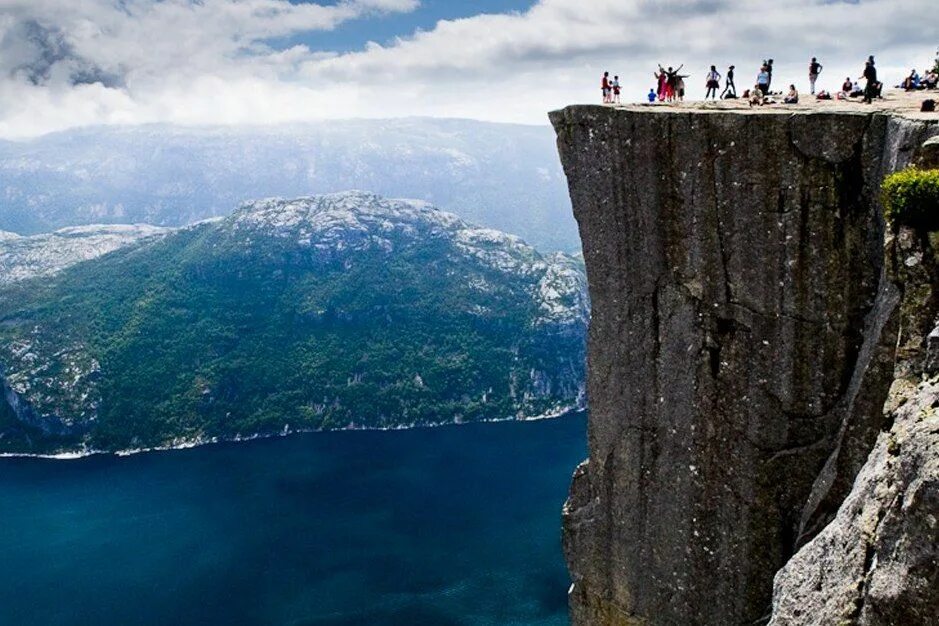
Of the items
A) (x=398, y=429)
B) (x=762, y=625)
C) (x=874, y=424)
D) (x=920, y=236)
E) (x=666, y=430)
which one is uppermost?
(x=920, y=236)

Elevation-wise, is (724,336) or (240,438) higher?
(724,336)

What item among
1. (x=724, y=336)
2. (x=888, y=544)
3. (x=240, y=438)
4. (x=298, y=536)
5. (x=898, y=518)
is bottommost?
(x=240, y=438)

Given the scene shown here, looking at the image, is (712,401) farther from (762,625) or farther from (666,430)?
(762,625)

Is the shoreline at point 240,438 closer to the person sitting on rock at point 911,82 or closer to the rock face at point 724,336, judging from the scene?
the person sitting on rock at point 911,82

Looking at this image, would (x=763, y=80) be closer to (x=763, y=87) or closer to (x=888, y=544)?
(x=763, y=87)

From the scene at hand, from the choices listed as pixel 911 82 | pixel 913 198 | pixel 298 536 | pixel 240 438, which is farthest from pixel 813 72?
pixel 240 438

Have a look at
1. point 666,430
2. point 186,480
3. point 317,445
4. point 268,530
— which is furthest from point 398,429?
point 666,430

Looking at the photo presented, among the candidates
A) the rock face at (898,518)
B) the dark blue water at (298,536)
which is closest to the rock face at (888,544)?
the rock face at (898,518)
